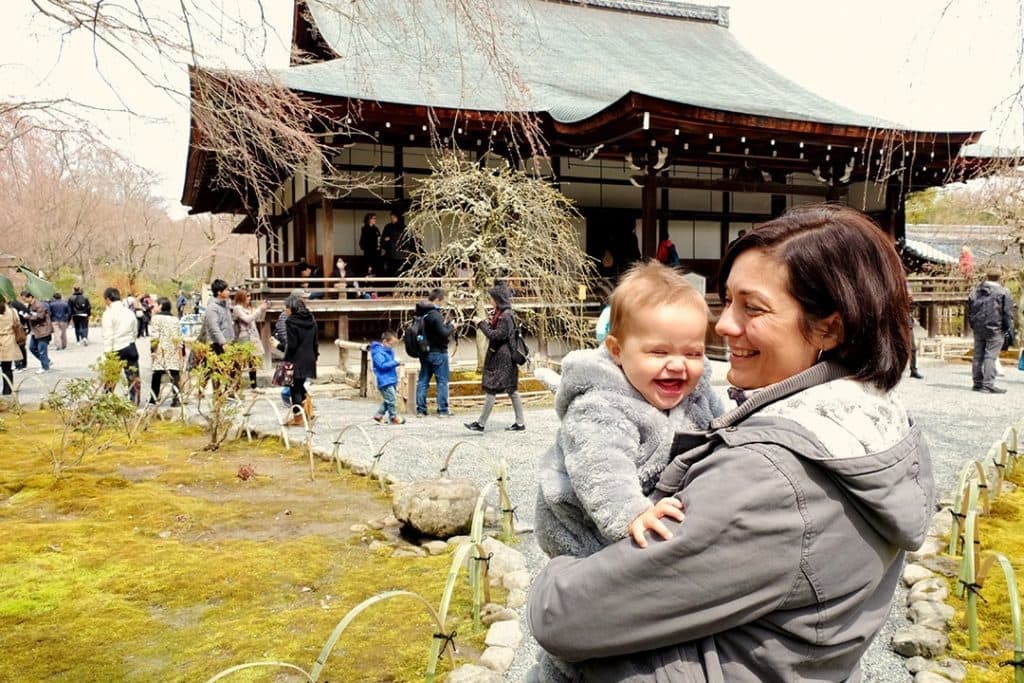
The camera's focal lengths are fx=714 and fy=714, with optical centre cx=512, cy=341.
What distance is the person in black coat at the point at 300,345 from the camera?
7996 mm

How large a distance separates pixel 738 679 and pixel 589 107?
43.1ft

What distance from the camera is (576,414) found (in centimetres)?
129

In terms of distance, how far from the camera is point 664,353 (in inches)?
52.5

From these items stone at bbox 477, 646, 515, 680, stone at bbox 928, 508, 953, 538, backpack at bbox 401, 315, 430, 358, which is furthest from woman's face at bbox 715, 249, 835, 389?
backpack at bbox 401, 315, 430, 358

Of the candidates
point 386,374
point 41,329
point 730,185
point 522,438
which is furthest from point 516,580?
point 41,329

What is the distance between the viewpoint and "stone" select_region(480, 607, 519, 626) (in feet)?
10.7

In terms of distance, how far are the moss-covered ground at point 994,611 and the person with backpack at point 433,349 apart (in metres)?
5.45

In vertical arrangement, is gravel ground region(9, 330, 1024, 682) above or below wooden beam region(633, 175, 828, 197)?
below

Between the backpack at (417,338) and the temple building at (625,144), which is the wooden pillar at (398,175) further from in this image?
the backpack at (417,338)

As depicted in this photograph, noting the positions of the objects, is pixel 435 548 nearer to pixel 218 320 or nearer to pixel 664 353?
pixel 664 353

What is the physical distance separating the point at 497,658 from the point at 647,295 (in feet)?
6.81

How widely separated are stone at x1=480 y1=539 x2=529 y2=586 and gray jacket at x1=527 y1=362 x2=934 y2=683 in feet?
9.25

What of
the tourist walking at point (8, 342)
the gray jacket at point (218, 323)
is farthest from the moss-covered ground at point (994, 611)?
the tourist walking at point (8, 342)

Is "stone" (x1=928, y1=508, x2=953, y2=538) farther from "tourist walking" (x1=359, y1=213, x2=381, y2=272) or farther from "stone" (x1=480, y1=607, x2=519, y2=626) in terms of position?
"tourist walking" (x1=359, y1=213, x2=381, y2=272)
